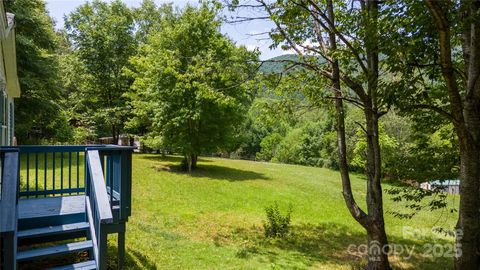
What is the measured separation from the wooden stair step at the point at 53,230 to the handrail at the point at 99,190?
0.44 m

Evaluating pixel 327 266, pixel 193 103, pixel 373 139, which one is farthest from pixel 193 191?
pixel 373 139

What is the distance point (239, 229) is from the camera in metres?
7.46

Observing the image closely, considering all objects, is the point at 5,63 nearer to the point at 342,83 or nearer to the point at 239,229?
the point at 239,229

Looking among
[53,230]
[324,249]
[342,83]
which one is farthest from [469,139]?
[53,230]

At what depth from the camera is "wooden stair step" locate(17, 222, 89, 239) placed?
3.50 metres

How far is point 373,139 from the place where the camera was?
517 cm

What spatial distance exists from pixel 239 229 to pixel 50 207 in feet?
14.5

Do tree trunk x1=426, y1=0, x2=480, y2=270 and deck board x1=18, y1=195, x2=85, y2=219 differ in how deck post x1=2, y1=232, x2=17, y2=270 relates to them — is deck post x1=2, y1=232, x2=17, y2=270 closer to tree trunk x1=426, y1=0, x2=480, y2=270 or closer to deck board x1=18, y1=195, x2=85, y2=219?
deck board x1=18, y1=195, x2=85, y2=219

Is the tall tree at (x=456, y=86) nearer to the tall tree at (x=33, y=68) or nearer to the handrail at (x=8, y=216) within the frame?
the handrail at (x=8, y=216)

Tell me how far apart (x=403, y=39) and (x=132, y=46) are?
2005 centimetres

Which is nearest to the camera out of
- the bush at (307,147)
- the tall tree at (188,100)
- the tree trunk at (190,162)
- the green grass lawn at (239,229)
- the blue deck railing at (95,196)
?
the blue deck railing at (95,196)

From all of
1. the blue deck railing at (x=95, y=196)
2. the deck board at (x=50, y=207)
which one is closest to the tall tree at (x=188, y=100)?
the deck board at (x=50, y=207)

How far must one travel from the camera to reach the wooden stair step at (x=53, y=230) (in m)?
3.50

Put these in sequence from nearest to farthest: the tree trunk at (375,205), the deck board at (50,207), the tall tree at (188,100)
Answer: the deck board at (50,207) < the tree trunk at (375,205) < the tall tree at (188,100)
